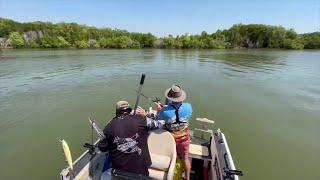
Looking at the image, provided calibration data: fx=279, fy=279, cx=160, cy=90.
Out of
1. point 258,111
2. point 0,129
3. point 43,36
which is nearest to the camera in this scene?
point 0,129

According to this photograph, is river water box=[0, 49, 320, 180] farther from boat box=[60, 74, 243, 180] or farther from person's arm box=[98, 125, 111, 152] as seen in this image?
person's arm box=[98, 125, 111, 152]

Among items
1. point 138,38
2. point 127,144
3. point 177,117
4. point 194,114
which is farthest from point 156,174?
point 138,38

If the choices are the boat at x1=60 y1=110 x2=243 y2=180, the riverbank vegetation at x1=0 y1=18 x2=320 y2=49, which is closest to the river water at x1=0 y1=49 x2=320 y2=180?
the boat at x1=60 y1=110 x2=243 y2=180

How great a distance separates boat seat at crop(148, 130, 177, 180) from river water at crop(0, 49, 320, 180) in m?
2.90

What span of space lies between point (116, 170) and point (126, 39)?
68149 millimetres

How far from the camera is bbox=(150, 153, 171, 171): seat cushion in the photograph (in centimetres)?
407

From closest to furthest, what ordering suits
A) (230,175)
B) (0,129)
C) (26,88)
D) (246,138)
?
1. (230,175)
2. (246,138)
3. (0,129)
4. (26,88)

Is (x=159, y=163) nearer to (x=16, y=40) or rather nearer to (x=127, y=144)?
(x=127, y=144)

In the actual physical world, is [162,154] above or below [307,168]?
above

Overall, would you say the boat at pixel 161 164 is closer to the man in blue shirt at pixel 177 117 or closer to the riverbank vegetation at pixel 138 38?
the man in blue shirt at pixel 177 117

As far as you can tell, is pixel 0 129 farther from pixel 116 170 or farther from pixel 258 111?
pixel 258 111

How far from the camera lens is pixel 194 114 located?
411 inches

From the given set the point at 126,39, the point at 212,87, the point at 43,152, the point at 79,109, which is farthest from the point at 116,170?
the point at 126,39

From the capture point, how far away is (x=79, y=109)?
36.3 feet
